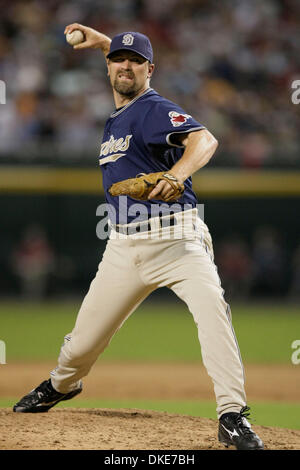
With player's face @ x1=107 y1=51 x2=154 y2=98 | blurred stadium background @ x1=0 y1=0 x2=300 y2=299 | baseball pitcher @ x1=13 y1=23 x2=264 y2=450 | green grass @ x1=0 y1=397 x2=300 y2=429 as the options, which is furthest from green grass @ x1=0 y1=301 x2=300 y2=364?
player's face @ x1=107 y1=51 x2=154 y2=98

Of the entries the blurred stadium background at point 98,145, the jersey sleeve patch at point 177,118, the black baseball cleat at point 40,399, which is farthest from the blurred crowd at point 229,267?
the jersey sleeve patch at point 177,118

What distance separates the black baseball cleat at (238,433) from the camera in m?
3.41

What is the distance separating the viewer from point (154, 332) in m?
9.27

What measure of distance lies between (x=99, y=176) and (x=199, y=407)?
19.7 ft

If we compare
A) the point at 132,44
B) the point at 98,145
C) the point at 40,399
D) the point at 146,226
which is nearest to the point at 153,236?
the point at 146,226

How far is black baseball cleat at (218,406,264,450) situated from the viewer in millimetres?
3406

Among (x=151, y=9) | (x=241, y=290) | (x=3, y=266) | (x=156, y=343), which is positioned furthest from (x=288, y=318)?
(x=151, y=9)

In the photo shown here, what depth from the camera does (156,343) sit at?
851 cm

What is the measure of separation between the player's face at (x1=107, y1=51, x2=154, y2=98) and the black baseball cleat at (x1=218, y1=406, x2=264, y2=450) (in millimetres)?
1654

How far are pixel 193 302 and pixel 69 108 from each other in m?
8.64

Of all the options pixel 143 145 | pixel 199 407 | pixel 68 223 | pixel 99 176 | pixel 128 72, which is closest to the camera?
pixel 143 145

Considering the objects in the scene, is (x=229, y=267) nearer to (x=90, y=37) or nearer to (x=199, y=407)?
(x=199, y=407)

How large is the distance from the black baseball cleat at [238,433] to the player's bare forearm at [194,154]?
110cm

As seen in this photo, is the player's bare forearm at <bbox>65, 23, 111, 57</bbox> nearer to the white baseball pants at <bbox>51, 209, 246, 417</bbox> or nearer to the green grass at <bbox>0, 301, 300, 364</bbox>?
the white baseball pants at <bbox>51, 209, 246, 417</bbox>
